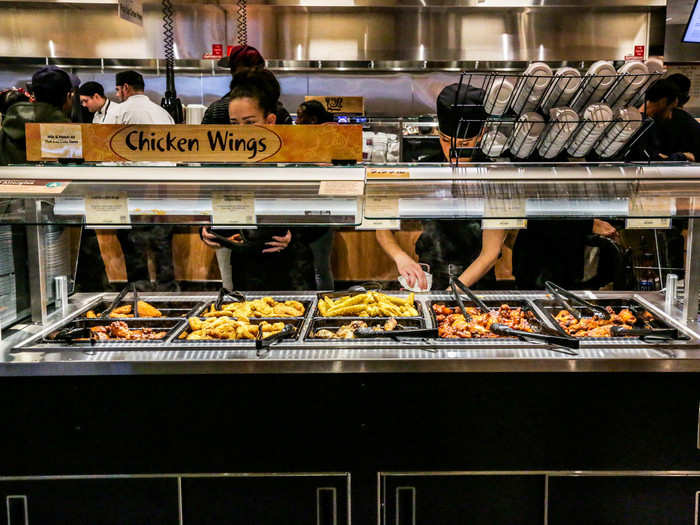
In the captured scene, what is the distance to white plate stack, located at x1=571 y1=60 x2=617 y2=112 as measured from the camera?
2039mm

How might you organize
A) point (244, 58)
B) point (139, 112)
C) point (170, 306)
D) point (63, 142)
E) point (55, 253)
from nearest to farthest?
1. point (63, 142)
2. point (55, 253)
3. point (170, 306)
4. point (244, 58)
5. point (139, 112)

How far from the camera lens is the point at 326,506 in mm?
2094

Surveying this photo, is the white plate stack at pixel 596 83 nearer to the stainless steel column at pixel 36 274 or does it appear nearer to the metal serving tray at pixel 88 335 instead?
the metal serving tray at pixel 88 335

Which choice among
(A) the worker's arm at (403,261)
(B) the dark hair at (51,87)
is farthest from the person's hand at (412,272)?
(B) the dark hair at (51,87)

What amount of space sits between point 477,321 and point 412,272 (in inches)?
27.2

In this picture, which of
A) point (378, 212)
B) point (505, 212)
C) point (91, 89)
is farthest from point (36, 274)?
point (91, 89)

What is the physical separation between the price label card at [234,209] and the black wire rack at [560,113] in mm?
714

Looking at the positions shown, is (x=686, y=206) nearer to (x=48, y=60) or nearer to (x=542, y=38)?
(x=542, y=38)

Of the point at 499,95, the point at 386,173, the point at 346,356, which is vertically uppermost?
the point at 499,95

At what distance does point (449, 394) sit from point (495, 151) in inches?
32.1

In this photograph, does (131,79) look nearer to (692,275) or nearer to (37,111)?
(37,111)

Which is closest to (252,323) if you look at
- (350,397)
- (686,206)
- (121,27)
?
(350,397)

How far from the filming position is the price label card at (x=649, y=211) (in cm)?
203

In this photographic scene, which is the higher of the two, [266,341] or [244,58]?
[244,58]
